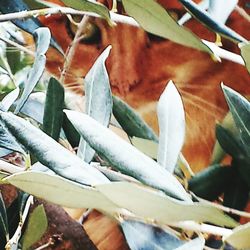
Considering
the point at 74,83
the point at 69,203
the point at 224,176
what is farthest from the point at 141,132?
the point at 74,83

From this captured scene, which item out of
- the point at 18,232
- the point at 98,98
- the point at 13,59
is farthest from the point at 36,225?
the point at 13,59

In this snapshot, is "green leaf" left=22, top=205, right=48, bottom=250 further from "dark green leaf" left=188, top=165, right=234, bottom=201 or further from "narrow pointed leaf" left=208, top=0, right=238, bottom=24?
"narrow pointed leaf" left=208, top=0, right=238, bottom=24

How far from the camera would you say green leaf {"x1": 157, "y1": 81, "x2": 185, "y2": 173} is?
52 cm

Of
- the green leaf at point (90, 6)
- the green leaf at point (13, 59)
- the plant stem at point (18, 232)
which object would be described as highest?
the green leaf at point (90, 6)

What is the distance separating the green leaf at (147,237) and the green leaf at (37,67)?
15cm

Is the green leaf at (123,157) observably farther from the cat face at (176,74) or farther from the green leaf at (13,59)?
the green leaf at (13,59)

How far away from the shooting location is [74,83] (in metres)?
0.93

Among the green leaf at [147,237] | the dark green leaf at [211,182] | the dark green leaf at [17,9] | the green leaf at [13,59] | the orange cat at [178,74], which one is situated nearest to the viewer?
the green leaf at [147,237]

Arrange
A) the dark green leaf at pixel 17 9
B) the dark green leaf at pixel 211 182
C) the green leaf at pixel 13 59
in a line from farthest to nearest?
the green leaf at pixel 13 59, the dark green leaf at pixel 17 9, the dark green leaf at pixel 211 182

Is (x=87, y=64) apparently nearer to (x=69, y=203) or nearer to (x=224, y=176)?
(x=224, y=176)

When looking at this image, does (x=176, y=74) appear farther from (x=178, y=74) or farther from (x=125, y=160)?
(x=125, y=160)

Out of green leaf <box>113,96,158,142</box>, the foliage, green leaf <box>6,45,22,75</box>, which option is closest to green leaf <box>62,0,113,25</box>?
the foliage

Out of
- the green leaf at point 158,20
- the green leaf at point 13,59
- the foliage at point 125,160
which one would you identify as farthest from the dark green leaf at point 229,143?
the green leaf at point 13,59

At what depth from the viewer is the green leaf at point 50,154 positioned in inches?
17.6
